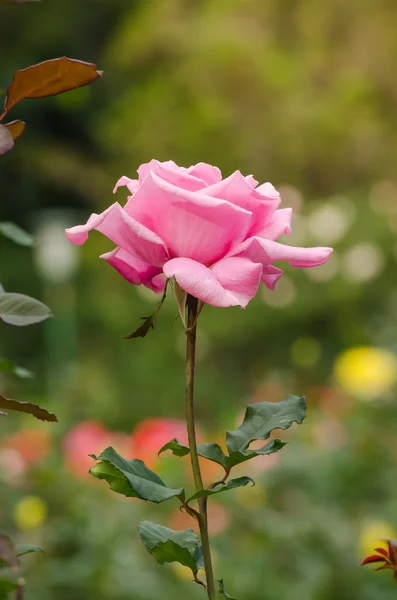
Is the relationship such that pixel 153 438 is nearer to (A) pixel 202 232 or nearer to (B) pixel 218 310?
(A) pixel 202 232

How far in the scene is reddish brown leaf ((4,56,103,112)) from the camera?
49 cm

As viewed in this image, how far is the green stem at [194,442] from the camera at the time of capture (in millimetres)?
444

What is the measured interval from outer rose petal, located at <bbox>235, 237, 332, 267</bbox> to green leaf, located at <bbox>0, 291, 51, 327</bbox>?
0.37ft

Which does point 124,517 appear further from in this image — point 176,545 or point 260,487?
point 176,545

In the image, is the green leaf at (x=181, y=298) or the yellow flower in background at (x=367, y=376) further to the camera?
the yellow flower in background at (x=367, y=376)

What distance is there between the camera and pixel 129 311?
202 inches

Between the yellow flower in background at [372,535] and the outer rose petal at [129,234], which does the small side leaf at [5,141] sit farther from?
the yellow flower in background at [372,535]

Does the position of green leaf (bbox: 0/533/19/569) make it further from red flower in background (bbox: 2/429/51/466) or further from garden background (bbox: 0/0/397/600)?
red flower in background (bbox: 2/429/51/466)

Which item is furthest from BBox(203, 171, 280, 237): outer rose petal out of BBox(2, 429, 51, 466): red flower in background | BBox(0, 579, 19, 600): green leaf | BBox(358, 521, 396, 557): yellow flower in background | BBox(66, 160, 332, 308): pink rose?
BBox(2, 429, 51, 466): red flower in background

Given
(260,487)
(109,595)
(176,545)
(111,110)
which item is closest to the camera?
(176,545)

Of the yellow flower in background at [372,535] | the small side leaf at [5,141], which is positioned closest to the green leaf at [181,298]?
the small side leaf at [5,141]

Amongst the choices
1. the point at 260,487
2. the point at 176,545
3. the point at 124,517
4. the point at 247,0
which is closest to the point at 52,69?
the point at 176,545

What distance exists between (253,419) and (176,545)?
0.27ft

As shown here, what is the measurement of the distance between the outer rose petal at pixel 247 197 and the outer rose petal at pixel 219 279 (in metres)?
0.03
